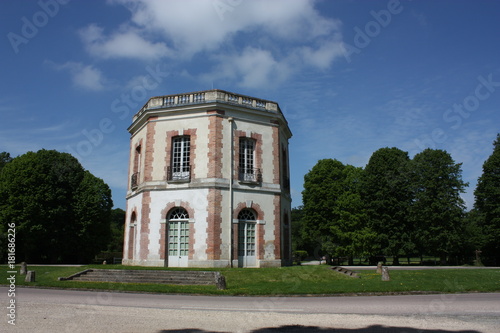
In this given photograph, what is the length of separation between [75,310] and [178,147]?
46.4ft

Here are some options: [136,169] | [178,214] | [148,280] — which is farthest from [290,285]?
[136,169]

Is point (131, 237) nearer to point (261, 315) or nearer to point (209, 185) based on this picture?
point (209, 185)

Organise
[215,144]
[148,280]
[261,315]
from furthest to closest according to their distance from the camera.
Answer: [215,144], [148,280], [261,315]

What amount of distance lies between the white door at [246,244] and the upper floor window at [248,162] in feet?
8.95

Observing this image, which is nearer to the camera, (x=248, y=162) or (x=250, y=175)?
(x=250, y=175)

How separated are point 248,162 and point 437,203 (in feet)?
69.1

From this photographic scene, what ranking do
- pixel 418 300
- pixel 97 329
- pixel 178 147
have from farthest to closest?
pixel 178 147
pixel 418 300
pixel 97 329

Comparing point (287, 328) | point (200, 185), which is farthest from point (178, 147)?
point (287, 328)

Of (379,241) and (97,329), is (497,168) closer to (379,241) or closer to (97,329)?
(379,241)

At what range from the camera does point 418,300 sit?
10859 millimetres

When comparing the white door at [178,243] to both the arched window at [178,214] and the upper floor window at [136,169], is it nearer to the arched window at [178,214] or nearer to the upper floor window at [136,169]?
the arched window at [178,214]

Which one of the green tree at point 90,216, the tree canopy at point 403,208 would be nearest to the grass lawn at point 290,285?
the tree canopy at point 403,208

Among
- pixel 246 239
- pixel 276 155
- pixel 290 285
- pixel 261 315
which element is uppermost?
pixel 276 155

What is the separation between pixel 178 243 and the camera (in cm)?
2067
